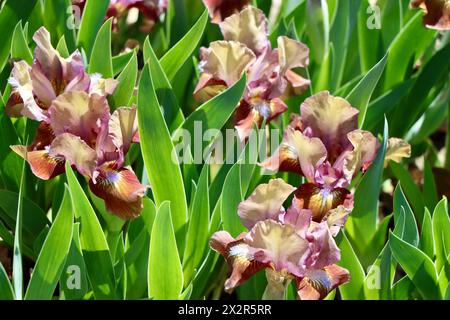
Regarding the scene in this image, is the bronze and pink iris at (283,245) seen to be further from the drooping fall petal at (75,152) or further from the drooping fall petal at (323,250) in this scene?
the drooping fall petal at (75,152)

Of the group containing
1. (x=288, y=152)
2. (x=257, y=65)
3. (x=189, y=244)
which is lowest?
(x=189, y=244)

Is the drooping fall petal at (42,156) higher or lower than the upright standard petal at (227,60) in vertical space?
lower

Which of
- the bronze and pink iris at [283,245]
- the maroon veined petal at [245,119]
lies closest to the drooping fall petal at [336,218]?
the bronze and pink iris at [283,245]

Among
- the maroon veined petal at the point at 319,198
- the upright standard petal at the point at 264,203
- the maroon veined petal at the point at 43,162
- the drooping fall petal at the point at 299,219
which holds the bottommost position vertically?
the maroon veined petal at the point at 319,198

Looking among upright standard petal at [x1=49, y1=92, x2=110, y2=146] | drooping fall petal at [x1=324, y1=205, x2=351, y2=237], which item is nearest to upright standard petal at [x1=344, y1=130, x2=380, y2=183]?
drooping fall petal at [x1=324, y1=205, x2=351, y2=237]

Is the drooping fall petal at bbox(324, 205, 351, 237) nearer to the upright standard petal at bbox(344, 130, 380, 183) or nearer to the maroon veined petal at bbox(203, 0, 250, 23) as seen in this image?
the upright standard petal at bbox(344, 130, 380, 183)
